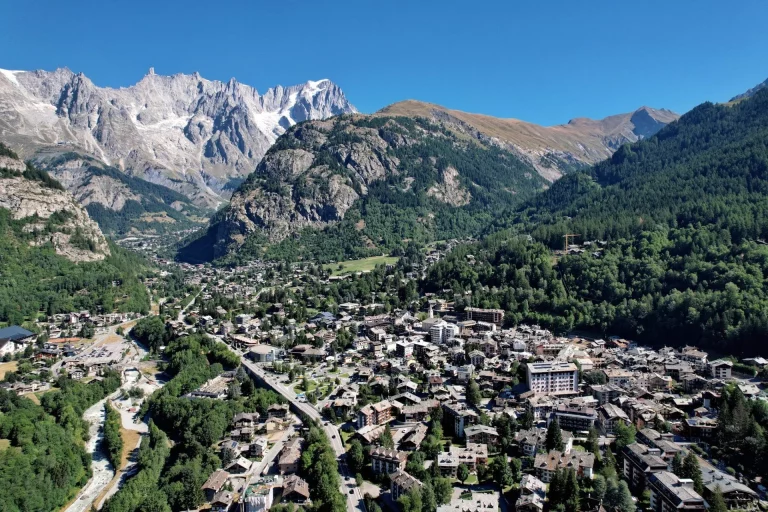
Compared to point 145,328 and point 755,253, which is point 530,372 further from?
point 145,328

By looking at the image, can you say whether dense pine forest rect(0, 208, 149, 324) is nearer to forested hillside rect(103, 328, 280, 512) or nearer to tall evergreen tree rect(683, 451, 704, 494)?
forested hillside rect(103, 328, 280, 512)

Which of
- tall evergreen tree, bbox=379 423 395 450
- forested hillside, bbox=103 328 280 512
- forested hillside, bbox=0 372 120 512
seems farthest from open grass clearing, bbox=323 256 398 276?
tall evergreen tree, bbox=379 423 395 450

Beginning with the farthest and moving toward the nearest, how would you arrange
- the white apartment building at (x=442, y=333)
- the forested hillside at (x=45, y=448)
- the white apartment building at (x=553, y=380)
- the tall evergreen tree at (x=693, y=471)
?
the white apartment building at (x=442, y=333) < the white apartment building at (x=553, y=380) < the forested hillside at (x=45, y=448) < the tall evergreen tree at (x=693, y=471)

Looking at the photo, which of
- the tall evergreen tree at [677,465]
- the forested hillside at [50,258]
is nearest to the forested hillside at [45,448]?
the forested hillside at [50,258]

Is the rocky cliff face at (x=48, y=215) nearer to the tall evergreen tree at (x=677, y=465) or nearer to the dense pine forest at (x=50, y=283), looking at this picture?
the dense pine forest at (x=50, y=283)

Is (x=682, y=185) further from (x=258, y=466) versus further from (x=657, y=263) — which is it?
(x=258, y=466)

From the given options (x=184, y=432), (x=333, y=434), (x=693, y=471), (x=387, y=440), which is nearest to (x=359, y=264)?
(x=184, y=432)
